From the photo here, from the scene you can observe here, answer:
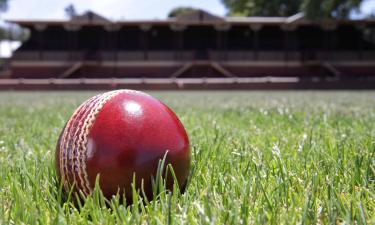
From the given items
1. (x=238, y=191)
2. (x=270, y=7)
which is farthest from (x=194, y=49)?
(x=238, y=191)

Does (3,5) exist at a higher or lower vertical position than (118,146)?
higher

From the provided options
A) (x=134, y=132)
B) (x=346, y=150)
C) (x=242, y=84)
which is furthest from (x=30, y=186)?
(x=242, y=84)

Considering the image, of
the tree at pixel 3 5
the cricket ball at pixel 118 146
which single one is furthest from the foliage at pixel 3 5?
the cricket ball at pixel 118 146

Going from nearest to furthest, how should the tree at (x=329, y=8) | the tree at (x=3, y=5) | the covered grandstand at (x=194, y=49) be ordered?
1. the tree at (x=329, y=8)
2. the covered grandstand at (x=194, y=49)
3. the tree at (x=3, y=5)

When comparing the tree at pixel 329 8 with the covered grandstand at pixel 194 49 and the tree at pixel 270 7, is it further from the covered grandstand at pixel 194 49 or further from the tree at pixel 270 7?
the tree at pixel 270 7

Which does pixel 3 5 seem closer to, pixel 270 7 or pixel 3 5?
pixel 3 5

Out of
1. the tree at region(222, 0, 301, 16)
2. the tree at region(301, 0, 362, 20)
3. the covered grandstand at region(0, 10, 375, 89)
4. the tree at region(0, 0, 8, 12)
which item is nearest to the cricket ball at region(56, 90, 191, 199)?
the covered grandstand at region(0, 10, 375, 89)

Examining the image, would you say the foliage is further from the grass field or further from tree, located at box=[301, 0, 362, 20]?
the grass field

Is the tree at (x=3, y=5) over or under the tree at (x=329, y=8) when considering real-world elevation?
over

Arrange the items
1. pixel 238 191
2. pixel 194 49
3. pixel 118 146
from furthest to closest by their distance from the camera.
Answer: pixel 194 49 → pixel 238 191 → pixel 118 146
